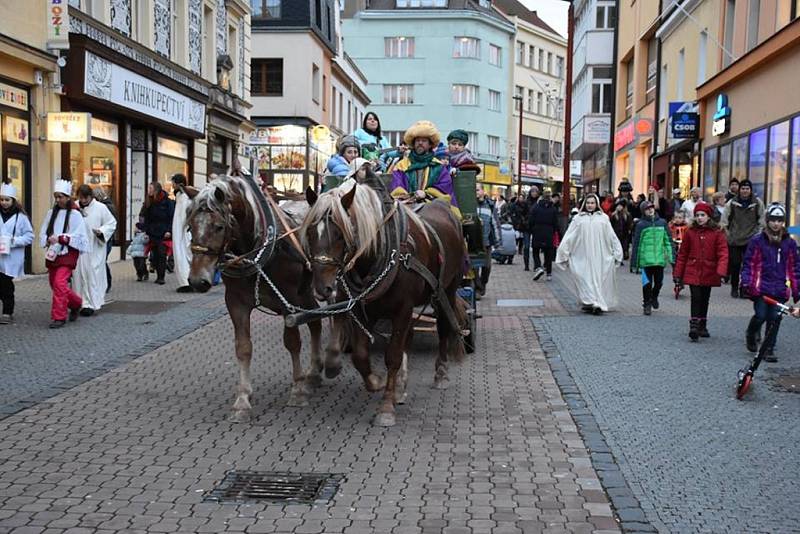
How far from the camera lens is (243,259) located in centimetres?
652

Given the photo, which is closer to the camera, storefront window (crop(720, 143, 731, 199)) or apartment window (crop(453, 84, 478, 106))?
storefront window (crop(720, 143, 731, 199))

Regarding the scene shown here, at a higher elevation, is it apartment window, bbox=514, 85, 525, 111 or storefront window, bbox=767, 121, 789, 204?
apartment window, bbox=514, 85, 525, 111

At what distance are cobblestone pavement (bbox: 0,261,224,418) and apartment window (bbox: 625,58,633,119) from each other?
2478 cm

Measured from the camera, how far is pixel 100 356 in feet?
30.3

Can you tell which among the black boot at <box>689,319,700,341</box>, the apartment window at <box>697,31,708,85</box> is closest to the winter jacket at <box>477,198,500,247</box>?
the black boot at <box>689,319,700,341</box>

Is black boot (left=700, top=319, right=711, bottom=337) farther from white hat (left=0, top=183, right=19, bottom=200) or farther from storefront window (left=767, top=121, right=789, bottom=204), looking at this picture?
white hat (left=0, top=183, right=19, bottom=200)

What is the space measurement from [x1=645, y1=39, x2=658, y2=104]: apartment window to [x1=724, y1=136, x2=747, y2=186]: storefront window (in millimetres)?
10254

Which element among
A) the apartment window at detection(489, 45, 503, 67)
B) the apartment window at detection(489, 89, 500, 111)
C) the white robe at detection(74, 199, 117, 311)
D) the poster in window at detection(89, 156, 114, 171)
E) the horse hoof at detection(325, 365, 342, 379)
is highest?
the apartment window at detection(489, 45, 503, 67)

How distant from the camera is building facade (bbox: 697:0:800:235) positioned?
1686 cm

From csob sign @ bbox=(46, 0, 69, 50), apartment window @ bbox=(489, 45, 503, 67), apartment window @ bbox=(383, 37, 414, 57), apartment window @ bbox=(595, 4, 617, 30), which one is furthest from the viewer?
apartment window @ bbox=(489, 45, 503, 67)

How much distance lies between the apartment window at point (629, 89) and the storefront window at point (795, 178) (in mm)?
19095

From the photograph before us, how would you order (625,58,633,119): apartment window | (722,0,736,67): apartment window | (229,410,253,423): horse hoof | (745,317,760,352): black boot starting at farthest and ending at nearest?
(625,58,633,119): apartment window, (722,0,736,67): apartment window, (745,317,760,352): black boot, (229,410,253,423): horse hoof

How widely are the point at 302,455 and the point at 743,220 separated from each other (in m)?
11.2

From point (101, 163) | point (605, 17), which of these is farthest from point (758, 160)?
point (605, 17)
